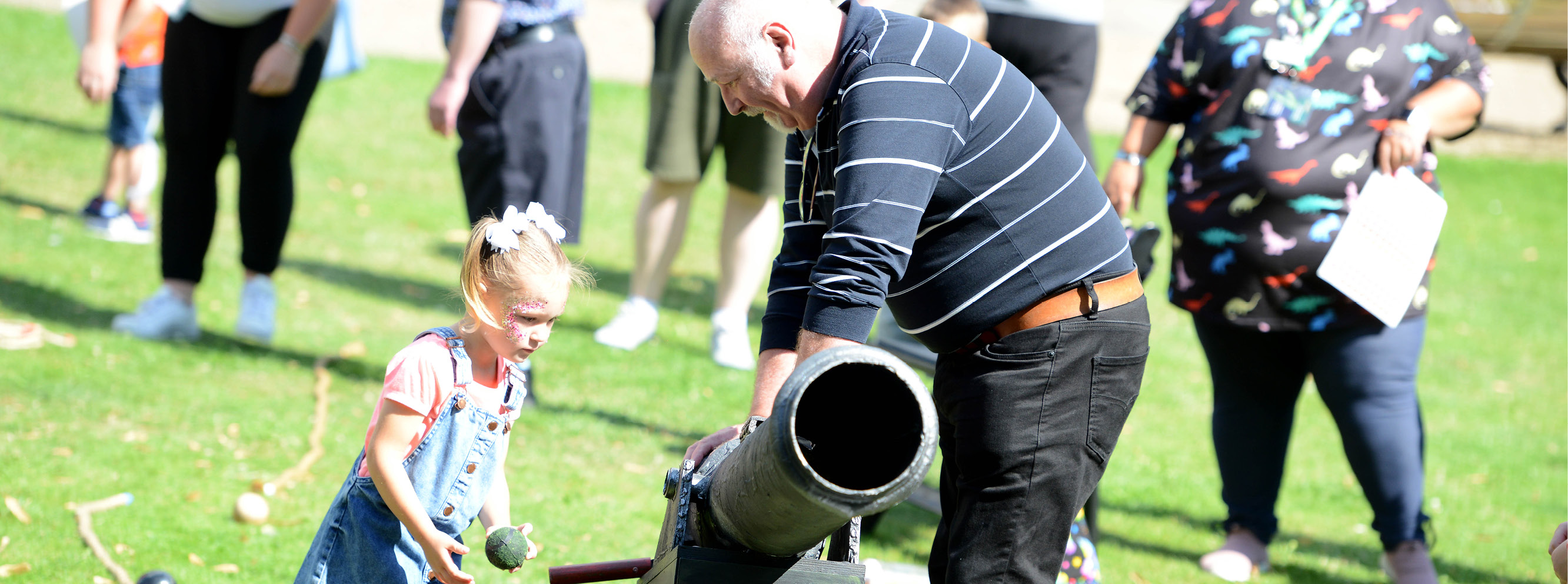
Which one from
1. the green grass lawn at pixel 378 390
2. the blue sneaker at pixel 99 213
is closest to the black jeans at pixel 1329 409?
the green grass lawn at pixel 378 390

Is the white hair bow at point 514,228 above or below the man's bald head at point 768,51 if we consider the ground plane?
below

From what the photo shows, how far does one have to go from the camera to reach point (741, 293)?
5.44 meters

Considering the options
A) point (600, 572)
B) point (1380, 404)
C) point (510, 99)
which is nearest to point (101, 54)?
point (510, 99)

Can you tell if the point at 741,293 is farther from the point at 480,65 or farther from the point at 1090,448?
the point at 1090,448

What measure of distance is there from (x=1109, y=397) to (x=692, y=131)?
3.15 m

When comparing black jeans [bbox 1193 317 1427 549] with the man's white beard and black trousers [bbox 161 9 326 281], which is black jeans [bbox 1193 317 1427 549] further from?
black trousers [bbox 161 9 326 281]

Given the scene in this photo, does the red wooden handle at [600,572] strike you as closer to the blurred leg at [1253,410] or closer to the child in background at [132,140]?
the blurred leg at [1253,410]

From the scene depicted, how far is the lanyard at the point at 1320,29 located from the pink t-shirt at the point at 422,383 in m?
2.32

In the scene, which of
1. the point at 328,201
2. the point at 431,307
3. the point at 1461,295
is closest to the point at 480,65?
the point at 431,307

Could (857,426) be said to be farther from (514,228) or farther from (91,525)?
(91,525)

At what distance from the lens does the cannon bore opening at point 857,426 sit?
74.3 inches

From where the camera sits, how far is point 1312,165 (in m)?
3.33

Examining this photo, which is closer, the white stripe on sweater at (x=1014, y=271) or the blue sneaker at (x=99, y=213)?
the white stripe on sweater at (x=1014, y=271)

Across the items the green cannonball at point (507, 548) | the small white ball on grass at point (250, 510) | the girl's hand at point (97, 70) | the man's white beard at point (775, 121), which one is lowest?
the small white ball on grass at point (250, 510)
